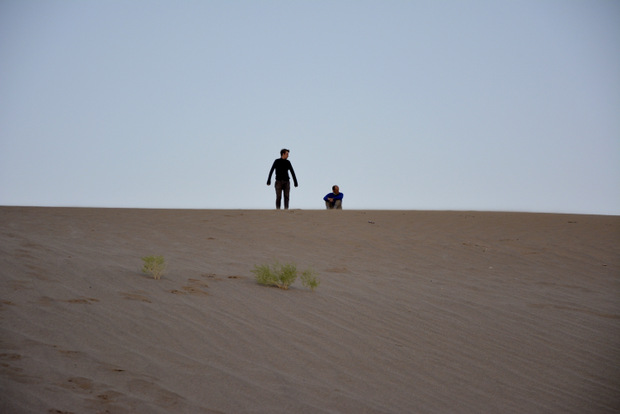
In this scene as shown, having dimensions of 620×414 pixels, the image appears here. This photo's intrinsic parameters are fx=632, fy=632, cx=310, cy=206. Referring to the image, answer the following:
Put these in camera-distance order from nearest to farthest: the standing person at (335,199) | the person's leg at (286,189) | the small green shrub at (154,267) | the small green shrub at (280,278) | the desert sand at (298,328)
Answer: the desert sand at (298,328) < the small green shrub at (154,267) < the small green shrub at (280,278) < the person's leg at (286,189) < the standing person at (335,199)

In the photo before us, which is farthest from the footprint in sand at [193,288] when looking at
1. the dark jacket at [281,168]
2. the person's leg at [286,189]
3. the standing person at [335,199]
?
the standing person at [335,199]

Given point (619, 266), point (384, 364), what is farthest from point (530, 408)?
point (619, 266)

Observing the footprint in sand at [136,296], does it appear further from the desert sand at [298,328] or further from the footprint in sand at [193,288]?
the footprint in sand at [193,288]

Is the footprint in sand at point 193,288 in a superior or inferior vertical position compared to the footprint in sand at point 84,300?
superior

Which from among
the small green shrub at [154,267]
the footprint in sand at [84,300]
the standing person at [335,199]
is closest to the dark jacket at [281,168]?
the standing person at [335,199]

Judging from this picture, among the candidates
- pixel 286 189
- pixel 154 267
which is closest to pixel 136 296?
pixel 154 267

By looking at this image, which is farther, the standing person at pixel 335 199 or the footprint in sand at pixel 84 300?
the standing person at pixel 335 199

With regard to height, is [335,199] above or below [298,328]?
above

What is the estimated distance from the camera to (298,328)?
5.91m

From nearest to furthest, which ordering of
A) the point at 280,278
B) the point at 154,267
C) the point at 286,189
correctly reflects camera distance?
the point at 154,267
the point at 280,278
the point at 286,189

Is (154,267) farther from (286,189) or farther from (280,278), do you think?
(286,189)

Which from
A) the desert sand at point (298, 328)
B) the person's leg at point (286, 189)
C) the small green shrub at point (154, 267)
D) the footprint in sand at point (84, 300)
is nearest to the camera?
the desert sand at point (298, 328)

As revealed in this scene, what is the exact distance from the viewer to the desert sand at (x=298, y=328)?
4201 mm

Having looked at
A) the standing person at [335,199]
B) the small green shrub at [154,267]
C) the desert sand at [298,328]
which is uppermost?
the standing person at [335,199]
